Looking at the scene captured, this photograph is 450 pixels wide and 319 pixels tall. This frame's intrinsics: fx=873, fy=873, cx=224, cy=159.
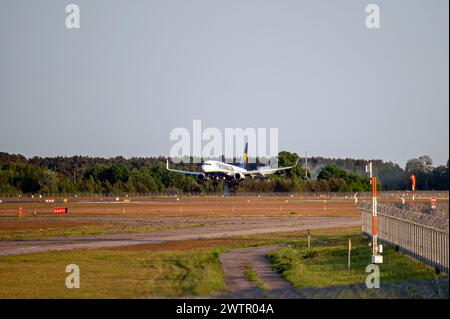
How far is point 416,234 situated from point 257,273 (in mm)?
5766

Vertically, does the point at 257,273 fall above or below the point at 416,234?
below

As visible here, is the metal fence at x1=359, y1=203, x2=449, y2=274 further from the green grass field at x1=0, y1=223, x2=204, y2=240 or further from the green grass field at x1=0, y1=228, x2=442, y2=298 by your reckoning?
the green grass field at x1=0, y1=223, x2=204, y2=240

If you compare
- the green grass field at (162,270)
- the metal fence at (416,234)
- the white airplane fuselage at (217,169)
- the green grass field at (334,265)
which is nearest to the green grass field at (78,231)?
the green grass field at (162,270)

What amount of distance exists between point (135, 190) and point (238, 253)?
12117 centimetres

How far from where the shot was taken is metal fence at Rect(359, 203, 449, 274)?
25.4 meters

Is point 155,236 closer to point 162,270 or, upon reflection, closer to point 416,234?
point 162,270

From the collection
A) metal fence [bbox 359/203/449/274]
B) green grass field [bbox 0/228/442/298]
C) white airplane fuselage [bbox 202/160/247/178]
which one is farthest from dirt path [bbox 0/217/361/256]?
white airplane fuselage [bbox 202/160/247/178]

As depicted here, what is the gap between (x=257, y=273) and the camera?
30.6m

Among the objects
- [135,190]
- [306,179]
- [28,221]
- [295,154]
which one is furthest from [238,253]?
[295,154]

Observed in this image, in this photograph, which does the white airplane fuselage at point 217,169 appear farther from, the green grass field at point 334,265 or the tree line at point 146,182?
the green grass field at point 334,265

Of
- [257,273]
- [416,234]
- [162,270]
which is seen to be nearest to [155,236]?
[162,270]

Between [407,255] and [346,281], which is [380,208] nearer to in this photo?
[407,255]

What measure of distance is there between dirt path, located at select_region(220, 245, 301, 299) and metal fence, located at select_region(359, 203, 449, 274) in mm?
4551

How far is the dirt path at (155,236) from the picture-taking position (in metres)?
43.4
